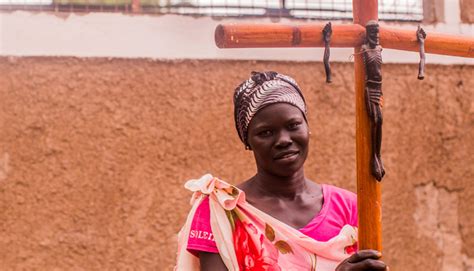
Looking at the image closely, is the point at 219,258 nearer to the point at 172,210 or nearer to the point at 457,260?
the point at 172,210

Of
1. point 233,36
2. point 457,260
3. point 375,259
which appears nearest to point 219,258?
point 375,259

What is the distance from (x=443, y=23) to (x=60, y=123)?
2569 millimetres

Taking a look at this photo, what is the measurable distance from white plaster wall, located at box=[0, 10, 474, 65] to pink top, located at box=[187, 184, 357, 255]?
237 centimetres

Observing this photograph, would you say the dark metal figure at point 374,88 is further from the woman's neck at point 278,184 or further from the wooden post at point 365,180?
the woman's neck at point 278,184

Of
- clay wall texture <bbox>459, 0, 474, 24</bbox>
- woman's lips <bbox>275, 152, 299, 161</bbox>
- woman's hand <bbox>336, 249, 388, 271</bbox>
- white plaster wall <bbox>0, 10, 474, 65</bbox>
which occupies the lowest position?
woman's hand <bbox>336, 249, 388, 271</bbox>

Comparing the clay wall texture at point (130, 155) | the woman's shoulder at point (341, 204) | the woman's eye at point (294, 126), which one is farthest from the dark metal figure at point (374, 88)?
the clay wall texture at point (130, 155)

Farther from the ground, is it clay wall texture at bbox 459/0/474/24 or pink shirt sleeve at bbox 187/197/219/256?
clay wall texture at bbox 459/0/474/24

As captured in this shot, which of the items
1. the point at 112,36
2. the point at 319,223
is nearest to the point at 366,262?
the point at 319,223

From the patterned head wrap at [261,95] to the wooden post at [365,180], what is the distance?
0.34 metres

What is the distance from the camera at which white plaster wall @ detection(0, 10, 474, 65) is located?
4.98 m

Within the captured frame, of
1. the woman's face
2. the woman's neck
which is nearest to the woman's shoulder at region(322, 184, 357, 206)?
the woman's neck

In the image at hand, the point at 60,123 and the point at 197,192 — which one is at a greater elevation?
the point at 60,123

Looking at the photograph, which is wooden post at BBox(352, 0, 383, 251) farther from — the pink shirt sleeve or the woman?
the pink shirt sleeve

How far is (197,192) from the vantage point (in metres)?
2.96
